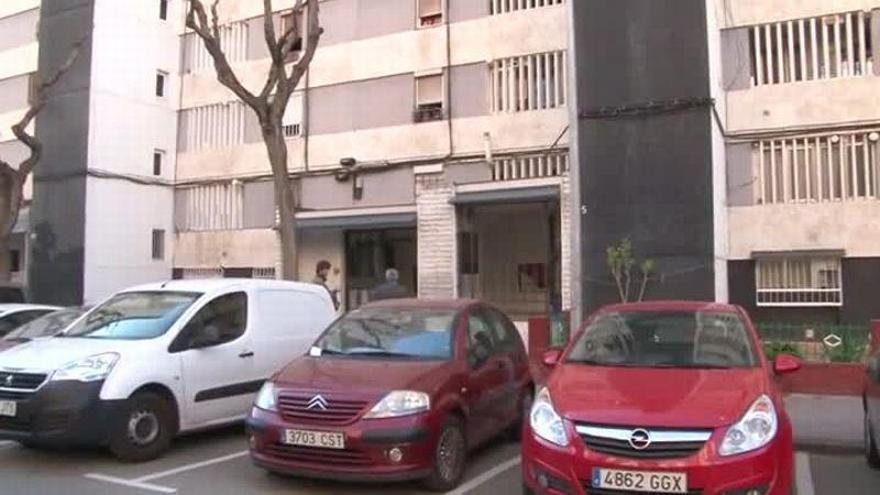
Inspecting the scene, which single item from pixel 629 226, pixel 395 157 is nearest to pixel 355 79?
pixel 395 157

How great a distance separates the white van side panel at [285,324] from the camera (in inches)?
352

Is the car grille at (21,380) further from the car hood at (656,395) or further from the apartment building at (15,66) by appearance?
the apartment building at (15,66)

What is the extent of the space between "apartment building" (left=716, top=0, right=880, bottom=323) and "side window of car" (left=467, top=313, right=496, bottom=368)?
392 inches

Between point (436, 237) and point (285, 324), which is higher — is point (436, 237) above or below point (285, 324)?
above

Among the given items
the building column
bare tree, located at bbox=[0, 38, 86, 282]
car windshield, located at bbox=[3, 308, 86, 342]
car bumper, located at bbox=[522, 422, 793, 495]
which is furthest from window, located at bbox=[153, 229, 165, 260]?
car bumper, located at bbox=[522, 422, 793, 495]

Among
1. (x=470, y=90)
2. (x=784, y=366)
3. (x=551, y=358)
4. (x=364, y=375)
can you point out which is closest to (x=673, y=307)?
(x=784, y=366)

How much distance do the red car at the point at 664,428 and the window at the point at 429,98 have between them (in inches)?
559

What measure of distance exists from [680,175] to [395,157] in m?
7.62

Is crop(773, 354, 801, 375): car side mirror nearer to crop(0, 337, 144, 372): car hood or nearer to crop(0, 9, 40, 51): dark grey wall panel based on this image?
crop(0, 337, 144, 372): car hood

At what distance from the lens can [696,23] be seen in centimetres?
1448

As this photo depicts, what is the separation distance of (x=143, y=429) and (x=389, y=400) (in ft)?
8.99

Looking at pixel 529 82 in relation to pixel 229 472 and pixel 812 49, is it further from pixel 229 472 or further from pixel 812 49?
pixel 229 472

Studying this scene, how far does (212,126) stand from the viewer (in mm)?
23250

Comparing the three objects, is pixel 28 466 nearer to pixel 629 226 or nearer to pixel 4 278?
pixel 629 226
